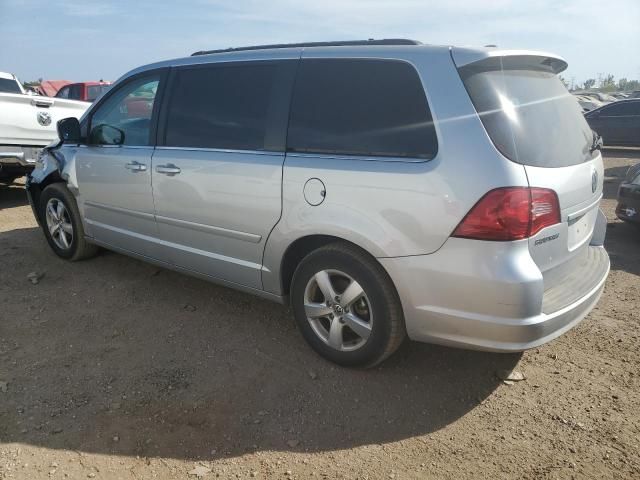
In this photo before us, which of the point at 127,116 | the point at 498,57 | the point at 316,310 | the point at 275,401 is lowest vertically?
the point at 275,401

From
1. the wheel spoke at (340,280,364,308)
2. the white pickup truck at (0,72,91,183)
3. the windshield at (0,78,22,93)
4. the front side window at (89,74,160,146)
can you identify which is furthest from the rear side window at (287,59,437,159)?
the windshield at (0,78,22,93)

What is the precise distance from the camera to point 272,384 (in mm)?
2949

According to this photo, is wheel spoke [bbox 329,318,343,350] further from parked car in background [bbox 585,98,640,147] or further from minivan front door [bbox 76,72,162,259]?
parked car in background [bbox 585,98,640,147]

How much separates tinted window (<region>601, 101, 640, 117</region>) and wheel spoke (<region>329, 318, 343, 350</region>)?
46.9 feet

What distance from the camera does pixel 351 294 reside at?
2861mm

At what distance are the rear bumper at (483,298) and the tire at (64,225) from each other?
329cm

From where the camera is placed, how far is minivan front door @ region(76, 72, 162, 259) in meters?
3.88

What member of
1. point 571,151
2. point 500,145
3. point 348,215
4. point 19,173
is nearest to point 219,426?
point 348,215

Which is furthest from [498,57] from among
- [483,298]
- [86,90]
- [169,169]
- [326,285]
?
[86,90]

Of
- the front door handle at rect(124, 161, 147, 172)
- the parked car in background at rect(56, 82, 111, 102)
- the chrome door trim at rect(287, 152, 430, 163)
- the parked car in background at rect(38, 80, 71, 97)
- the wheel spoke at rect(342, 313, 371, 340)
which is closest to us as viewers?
the chrome door trim at rect(287, 152, 430, 163)

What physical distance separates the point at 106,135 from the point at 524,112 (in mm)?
3247

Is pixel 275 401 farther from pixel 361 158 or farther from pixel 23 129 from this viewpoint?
pixel 23 129

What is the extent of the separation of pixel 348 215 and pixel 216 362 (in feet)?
4.17

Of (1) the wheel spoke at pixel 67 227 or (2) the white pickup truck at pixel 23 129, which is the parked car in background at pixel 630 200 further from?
(2) the white pickup truck at pixel 23 129
